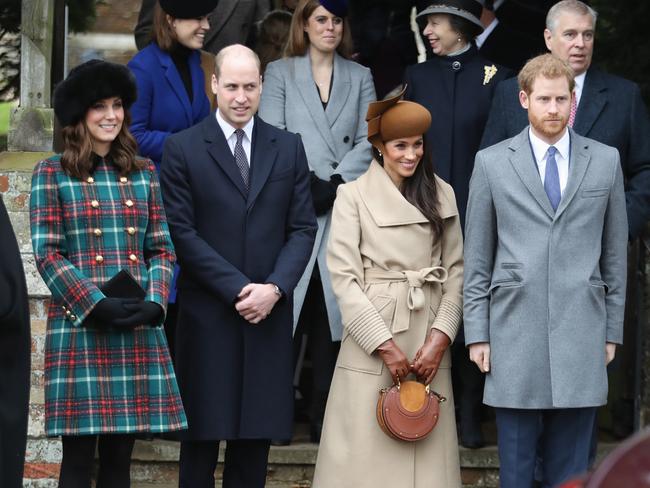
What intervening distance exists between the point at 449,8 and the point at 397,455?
2338mm

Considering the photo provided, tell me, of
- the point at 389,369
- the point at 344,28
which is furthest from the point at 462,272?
the point at 344,28

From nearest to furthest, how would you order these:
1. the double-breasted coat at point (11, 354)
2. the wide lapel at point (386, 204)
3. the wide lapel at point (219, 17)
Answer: the double-breasted coat at point (11, 354)
the wide lapel at point (386, 204)
the wide lapel at point (219, 17)

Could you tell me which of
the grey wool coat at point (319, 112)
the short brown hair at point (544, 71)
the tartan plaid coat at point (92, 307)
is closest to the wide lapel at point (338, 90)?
the grey wool coat at point (319, 112)

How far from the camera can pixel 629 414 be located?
841 cm

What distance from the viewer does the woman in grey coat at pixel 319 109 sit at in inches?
306

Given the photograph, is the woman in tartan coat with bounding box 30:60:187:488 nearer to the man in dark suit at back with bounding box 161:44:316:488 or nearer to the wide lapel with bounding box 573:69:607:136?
the man in dark suit at back with bounding box 161:44:316:488

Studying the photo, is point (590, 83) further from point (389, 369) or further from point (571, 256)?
point (389, 369)

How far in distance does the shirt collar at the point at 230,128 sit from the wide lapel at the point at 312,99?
898mm

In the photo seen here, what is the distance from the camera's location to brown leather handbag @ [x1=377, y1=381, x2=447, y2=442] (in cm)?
653

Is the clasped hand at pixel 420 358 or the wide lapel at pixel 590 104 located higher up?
the wide lapel at pixel 590 104

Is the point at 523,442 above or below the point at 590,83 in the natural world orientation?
below

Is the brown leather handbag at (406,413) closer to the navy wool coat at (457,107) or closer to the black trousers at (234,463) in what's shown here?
the black trousers at (234,463)

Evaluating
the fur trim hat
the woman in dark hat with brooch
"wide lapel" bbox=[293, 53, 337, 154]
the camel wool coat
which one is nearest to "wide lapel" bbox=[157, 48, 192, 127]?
the fur trim hat

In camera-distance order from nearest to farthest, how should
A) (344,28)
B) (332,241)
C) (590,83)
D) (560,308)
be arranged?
(560,308) < (332,241) < (590,83) < (344,28)
